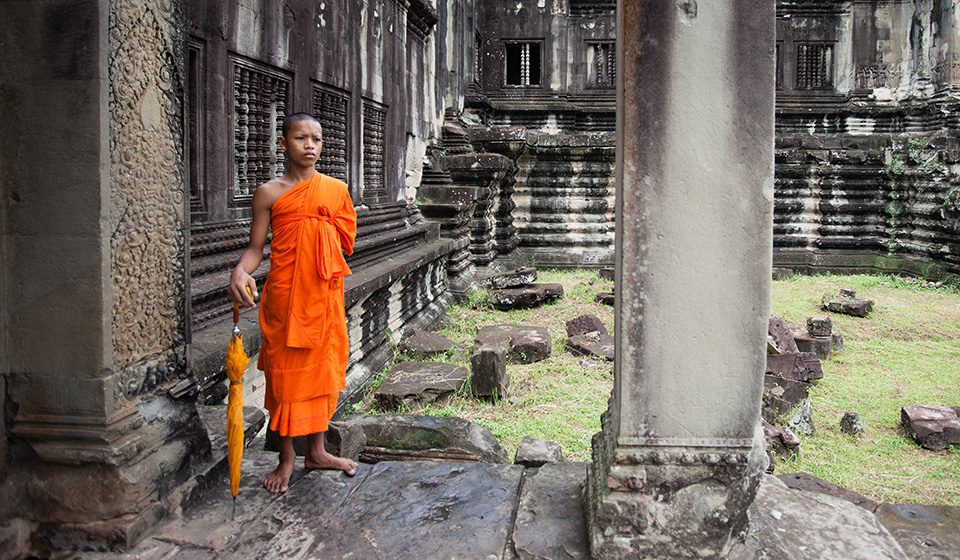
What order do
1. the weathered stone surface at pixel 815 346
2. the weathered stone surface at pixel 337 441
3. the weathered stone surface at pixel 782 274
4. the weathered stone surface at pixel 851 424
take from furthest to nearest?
the weathered stone surface at pixel 782 274 < the weathered stone surface at pixel 815 346 < the weathered stone surface at pixel 851 424 < the weathered stone surface at pixel 337 441

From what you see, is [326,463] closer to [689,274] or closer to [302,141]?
[302,141]

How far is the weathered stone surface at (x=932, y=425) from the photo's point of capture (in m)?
3.48

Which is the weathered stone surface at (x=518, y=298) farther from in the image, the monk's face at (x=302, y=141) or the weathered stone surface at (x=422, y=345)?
the monk's face at (x=302, y=141)

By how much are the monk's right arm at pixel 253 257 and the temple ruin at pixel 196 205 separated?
209mm

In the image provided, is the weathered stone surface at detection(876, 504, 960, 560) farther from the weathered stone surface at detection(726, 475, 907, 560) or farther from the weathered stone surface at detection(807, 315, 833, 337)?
the weathered stone surface at detection(807, 315, 833, 337)

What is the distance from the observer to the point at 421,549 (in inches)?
75.9

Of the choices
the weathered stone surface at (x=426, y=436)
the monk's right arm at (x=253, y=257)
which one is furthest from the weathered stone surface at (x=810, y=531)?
the monk's right arm at (x=253, y=257)

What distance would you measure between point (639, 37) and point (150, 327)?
64.4 inches

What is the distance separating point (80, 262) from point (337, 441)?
3.77ft

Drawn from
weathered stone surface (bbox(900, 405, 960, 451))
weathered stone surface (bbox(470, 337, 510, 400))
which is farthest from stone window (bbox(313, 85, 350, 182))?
weathered stone surface (bbox(900, 405, 960, 451))

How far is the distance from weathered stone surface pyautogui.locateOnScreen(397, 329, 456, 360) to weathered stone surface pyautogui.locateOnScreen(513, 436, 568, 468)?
7.06 ft

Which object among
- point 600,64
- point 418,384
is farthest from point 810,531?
point 600,64

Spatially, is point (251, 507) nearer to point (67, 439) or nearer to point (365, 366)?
point (67, 439)

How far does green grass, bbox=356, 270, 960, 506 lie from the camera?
10.6 feet
